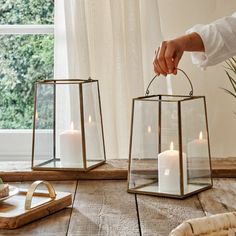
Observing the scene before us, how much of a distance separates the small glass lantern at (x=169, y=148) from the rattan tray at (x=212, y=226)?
366 mm

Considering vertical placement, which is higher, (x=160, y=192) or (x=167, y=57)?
(x=167, y=57)

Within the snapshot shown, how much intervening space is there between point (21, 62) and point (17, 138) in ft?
1.11

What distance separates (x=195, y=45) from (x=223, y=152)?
1057mm

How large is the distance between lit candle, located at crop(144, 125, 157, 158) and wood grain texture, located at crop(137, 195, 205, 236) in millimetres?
113

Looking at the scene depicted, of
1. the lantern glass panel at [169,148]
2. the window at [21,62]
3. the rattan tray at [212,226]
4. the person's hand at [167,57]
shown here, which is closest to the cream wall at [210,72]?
the window at [21,62]

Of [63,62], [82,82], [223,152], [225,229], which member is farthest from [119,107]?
[225,229]

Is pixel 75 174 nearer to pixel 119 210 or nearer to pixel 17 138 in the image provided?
pixel 119 210

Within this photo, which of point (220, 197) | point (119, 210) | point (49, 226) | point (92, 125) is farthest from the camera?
point (92, 125)

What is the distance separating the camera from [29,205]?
128 cm

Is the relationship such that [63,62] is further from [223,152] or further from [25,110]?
[223,152]

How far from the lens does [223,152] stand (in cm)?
247

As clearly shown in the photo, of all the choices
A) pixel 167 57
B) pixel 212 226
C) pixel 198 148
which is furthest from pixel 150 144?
pixel 212 226

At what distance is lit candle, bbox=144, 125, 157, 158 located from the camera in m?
1.52

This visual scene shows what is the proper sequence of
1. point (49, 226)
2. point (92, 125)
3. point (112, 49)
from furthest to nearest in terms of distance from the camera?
point (112, 49) → point (92, 125) → point (49, 226)
